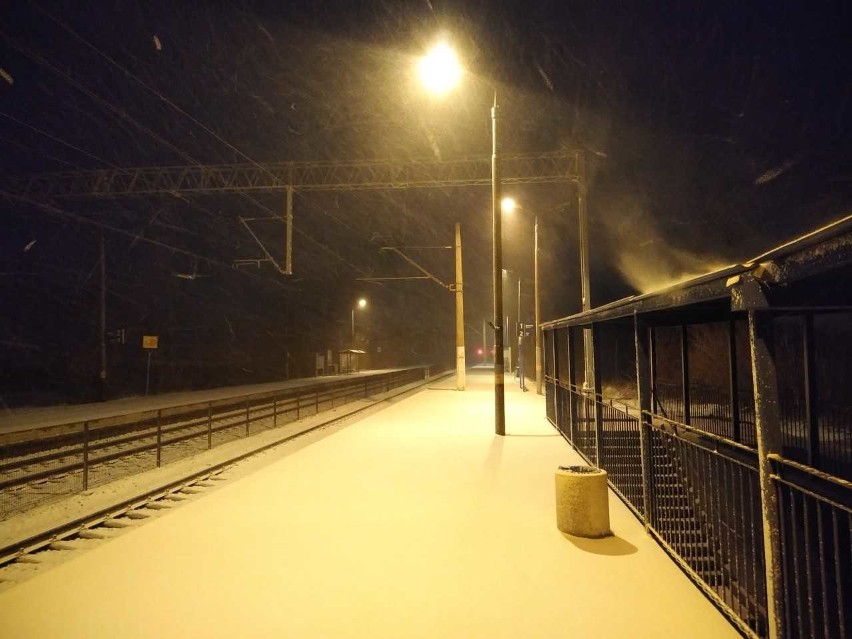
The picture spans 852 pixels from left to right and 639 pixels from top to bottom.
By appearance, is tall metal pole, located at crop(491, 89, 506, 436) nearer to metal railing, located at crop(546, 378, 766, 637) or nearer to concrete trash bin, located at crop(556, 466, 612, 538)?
metal railing, located at crop(546, 378, 766, 637)

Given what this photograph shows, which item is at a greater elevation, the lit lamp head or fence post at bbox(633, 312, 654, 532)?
the lit lamp head

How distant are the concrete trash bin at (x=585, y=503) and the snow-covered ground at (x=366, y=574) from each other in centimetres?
20

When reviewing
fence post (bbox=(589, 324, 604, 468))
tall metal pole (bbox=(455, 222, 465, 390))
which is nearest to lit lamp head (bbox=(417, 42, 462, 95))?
fence post (bbox=(589, 324, 604, 468))

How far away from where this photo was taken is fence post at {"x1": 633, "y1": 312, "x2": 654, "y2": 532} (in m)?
5.79

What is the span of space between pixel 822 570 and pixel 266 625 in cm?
357

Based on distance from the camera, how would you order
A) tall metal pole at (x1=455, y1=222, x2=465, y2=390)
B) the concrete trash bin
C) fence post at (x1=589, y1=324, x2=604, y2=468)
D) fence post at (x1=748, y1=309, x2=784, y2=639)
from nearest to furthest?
fence post at (x1=748, y1=309, x2=784, y2=639) → the concrete trash bin → fence post at (x1=589, y1=324, x2=604, y2=468) → tall metal pole at (x1=455, y1=222, x2=465, y2=390)

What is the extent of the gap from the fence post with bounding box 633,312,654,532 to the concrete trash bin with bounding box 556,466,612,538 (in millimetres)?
469

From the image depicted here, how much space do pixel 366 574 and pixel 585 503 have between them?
7.91ft

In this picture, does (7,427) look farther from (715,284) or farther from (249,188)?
(715,284)

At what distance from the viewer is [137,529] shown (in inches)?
231

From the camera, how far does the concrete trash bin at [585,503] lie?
5641 millimetres

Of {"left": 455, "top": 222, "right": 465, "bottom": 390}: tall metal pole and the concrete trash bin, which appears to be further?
{"left": 455, "top": 222, "right": 465, "bottom": 390}: tall metal pole

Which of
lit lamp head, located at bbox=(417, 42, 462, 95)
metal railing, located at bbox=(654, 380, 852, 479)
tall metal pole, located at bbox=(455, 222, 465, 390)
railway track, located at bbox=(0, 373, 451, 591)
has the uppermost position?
lit lamp head, located at bbox=(417, 42, 462, 95)

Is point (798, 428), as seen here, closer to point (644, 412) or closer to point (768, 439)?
point (644, 412)
